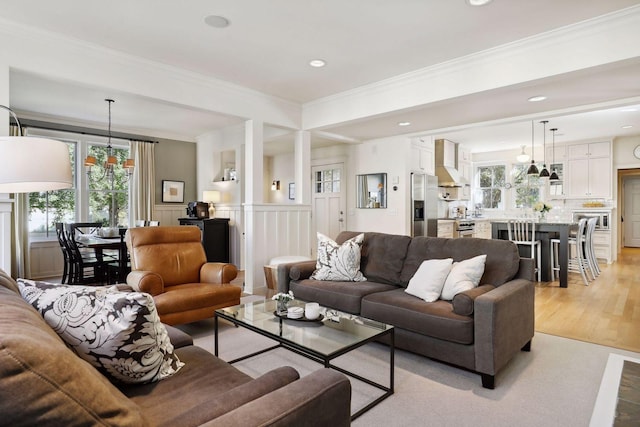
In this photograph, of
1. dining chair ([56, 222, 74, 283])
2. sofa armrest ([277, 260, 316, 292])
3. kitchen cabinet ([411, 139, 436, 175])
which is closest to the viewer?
sofa armrest ([277, 260, 316, 292])

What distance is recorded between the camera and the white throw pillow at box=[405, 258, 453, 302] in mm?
2726

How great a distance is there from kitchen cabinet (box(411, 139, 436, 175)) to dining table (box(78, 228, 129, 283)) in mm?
4727

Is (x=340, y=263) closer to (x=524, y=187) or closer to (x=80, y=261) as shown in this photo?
(x=80, y=261)

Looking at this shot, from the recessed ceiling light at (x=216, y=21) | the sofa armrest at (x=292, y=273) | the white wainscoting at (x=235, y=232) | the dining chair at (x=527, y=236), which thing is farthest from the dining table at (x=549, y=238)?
the recessed ceiling light at (x=216, y=21)

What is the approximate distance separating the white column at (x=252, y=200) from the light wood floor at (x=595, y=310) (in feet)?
10.8

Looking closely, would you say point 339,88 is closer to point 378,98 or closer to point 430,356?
point 378,98

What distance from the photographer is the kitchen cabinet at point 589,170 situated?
7.58 metres

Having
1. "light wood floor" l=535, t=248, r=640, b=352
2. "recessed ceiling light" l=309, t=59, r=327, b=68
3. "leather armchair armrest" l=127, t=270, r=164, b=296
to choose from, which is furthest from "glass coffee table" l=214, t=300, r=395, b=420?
"recessed ceiling light" l=309, t=59, r=327, b=68

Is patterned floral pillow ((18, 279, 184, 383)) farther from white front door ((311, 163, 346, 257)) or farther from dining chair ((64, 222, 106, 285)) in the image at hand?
white front door ((311, 163, 346, 257))

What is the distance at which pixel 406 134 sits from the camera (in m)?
6.25

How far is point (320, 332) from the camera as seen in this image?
2205 mm

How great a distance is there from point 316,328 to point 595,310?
3.42m

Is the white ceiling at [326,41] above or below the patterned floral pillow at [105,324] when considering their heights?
above

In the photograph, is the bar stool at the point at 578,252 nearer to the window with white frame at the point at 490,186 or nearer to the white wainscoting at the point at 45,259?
the window with white frame at the point at 490,186
